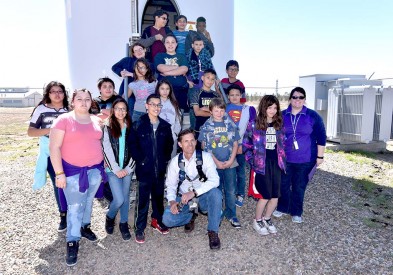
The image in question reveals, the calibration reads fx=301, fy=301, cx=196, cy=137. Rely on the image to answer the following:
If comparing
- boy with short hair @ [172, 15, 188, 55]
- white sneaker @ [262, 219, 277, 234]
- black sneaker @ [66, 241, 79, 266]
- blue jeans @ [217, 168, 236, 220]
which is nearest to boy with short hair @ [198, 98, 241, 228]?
blue jeans @ [217, 168, 236, 220]

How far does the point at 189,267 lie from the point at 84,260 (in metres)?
1.18

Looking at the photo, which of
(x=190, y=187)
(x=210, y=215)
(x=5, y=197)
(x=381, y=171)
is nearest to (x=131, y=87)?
(x=190, y=187)

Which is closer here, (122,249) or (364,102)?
(122,249)

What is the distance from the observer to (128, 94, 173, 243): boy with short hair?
140 inches

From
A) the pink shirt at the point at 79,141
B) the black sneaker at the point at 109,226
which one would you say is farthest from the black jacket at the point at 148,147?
the black sneaker at the point at 109,226

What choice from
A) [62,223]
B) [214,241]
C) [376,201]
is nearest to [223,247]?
[214,241]

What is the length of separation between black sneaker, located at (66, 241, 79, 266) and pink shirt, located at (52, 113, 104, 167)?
0.89 meters

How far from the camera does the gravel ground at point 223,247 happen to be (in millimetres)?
3160

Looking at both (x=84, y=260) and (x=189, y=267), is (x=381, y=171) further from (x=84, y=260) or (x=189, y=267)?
(x=84, y=260)

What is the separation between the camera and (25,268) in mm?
3207

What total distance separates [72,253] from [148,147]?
1414 millimetres

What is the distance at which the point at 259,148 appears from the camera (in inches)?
151

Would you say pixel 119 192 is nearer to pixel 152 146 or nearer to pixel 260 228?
pixel 152 146

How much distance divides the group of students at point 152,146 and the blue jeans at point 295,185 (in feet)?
0.05
